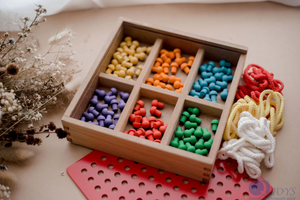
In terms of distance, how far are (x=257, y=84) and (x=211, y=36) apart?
493 mm

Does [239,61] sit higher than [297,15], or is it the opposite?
[297,15]

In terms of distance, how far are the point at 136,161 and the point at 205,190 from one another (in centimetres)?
34

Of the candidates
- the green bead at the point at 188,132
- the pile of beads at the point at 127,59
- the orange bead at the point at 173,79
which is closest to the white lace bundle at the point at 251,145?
the green bead at the point at 188,132

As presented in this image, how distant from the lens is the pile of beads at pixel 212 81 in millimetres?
1641

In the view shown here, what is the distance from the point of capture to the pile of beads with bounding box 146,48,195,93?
1.68 meters

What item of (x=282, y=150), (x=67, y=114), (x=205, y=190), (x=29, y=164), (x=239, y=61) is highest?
(x=239, y=61)

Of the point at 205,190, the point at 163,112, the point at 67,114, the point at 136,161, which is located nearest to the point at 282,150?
the point at 205,190

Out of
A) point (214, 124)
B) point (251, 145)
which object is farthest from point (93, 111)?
→ point (251, 145)

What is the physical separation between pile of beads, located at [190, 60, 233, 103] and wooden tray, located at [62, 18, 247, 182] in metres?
0.04

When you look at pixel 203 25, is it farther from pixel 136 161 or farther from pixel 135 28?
pixel 136 161

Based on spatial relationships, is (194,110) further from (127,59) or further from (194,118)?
(127,59)

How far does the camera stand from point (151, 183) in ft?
4.77

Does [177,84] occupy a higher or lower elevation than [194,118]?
higher

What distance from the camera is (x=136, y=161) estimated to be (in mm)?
1504
